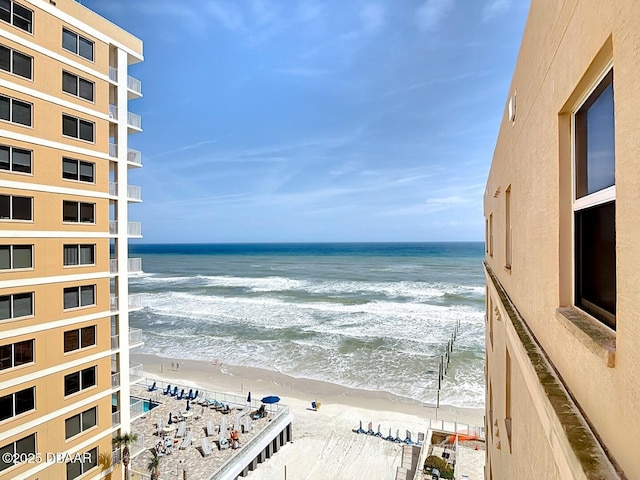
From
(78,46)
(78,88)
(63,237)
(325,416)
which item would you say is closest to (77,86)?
(78,88)

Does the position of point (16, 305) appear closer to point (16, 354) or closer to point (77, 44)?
point (16, 354)

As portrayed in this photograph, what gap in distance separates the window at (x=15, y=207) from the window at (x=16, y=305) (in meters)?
2.21

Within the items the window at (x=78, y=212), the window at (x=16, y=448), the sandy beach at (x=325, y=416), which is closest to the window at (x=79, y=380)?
the window at (x=16, y=448)

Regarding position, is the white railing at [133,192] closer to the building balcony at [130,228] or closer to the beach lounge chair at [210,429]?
the building balcony at [130,228]

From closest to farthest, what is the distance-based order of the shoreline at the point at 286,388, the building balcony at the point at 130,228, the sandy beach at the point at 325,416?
the building balcony at the point at 130,228 → the sandy beach at the point at 325,416 → the shoreline at the point at 286,388

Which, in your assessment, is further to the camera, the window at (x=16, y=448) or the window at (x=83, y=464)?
the window at (x=83, y=464)

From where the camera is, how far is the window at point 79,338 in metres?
12.0

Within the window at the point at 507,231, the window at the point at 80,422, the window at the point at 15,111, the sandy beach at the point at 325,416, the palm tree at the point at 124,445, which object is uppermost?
the window at the point at 15,111

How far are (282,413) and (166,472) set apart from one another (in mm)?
6046

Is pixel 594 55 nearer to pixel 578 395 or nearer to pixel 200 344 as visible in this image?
pixel 578 395

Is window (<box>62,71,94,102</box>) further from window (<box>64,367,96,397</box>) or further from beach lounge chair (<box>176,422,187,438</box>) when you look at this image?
beach lounge chair (<box>176,422,187,438</box>)

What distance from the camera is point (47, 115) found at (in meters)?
11.3

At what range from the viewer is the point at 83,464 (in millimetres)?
12266

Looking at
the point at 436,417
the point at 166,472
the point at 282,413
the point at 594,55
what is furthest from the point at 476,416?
the point at 594,55
